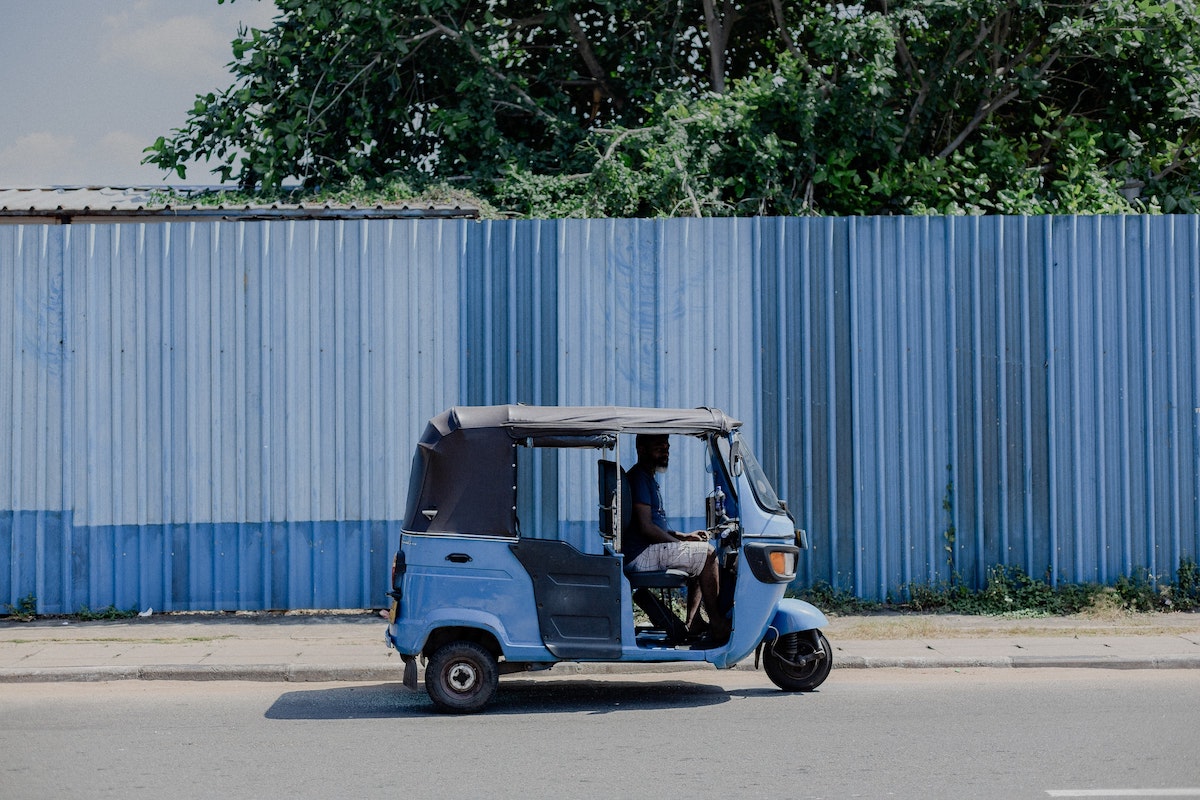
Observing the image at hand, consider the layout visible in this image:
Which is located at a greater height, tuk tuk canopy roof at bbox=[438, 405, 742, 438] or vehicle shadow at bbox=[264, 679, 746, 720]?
tuk tuk canopy roof at bbox=[438, 405, 742, 438]

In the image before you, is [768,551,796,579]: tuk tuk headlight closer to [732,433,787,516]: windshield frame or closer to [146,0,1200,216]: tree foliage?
[732,433,787,516]: windshield frame

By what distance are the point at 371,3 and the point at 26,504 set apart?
24.7 ft

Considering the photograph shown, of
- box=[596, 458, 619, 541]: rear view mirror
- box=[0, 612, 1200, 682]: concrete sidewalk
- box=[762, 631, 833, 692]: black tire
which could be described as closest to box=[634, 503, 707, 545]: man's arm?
box=[596, 458, 619, 541]: rear view mirror

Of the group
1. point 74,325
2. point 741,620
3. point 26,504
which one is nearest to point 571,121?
point 74,325

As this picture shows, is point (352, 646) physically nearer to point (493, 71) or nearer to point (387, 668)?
point (387, 668)

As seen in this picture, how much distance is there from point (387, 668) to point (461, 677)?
1.35 m

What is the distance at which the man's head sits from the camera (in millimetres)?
8133

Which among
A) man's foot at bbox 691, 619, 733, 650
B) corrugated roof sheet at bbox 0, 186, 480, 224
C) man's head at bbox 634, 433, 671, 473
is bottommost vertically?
man's foot at bbox 691, 619, 733, 650

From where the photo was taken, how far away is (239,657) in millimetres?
9164

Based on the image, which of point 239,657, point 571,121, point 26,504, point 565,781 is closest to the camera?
point 565,781

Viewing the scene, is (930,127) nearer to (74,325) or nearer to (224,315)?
(224,315)

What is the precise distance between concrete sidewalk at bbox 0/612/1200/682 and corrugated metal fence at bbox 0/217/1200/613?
1.52 ft

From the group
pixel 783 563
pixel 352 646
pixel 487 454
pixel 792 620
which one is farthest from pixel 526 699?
pixel 352 646

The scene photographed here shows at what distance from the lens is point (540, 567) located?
7.61 m
